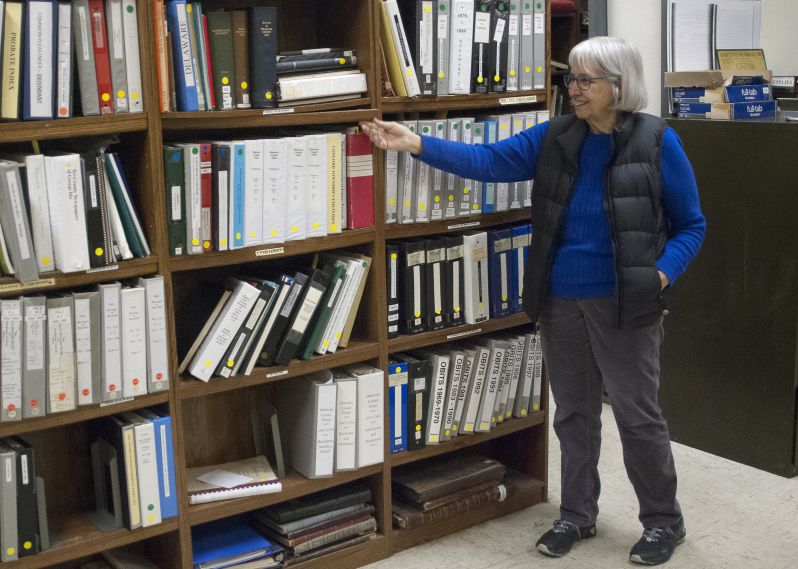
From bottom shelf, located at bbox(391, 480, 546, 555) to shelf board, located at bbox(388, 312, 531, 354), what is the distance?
605 mm

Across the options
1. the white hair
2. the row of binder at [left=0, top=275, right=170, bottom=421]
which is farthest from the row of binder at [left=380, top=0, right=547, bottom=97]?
the row of binder at [left=0, top=275, right=170, bottom=421]

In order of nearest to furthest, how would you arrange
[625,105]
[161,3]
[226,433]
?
[161,3] < [625,105] < [226,433]

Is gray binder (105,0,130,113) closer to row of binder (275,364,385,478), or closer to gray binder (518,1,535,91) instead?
row of binder (275,364,385,478)

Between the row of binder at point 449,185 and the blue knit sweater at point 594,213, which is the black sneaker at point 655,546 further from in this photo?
the row of binder at point 449,185

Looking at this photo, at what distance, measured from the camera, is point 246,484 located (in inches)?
108

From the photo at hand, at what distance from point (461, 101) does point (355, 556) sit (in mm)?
A: 1488

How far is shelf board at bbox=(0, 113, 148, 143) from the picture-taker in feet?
7.11

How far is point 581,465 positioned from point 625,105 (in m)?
1.17

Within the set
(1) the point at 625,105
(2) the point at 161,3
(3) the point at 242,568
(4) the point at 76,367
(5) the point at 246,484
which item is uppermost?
(2) the point at 161,3

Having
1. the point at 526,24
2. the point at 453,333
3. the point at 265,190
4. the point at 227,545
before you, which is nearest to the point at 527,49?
the point at 526,24

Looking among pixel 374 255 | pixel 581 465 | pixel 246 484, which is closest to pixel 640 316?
pixel 581 465

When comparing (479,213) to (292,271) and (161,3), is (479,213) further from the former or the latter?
(161,3)

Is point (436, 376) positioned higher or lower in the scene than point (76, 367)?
lower

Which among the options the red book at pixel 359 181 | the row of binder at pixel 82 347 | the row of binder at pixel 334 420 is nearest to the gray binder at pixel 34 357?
the row of binder at pixel 82 347
